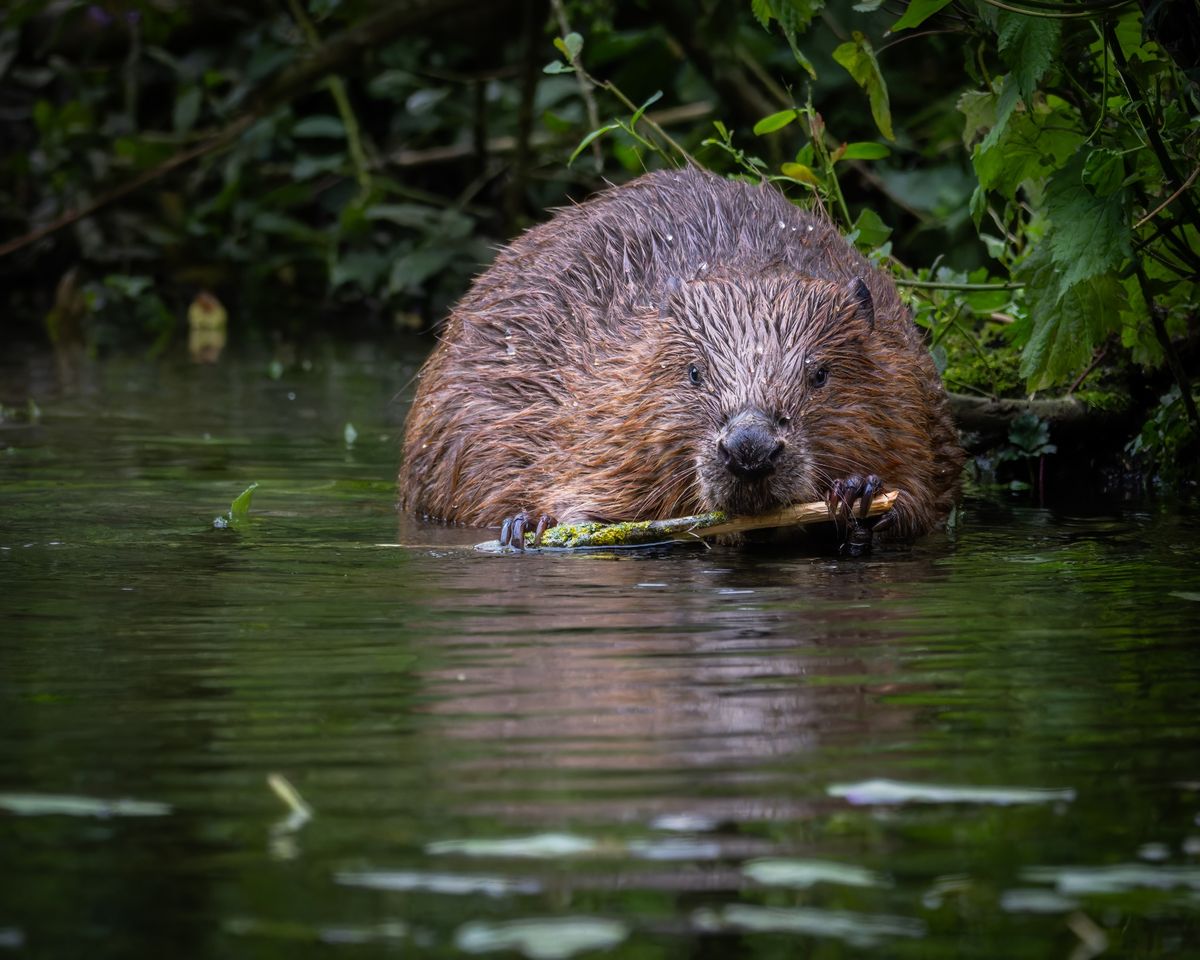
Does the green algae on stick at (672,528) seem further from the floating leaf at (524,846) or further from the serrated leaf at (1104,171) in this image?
the floating leaf at (524,846)

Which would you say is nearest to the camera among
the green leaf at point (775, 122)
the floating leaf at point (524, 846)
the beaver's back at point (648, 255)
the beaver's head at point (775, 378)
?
the floating leaf at point (524, 846)

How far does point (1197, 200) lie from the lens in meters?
4.88

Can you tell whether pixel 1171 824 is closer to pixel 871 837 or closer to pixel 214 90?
pixel 871 837

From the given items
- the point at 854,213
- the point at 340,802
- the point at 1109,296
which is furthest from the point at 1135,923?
the point at 854,213

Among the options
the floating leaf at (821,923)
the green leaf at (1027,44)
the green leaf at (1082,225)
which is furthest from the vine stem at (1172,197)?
the floating leaf at (821,923)

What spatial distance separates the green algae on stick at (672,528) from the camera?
477 cm

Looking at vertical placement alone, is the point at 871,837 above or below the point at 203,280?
below

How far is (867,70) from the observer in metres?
5.11

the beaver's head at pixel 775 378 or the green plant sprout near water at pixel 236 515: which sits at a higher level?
the beaver's head at pixel 775 378

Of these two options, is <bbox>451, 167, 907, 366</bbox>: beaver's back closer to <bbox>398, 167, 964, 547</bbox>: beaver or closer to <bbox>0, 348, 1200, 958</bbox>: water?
<bbox>398, 167, 964, 547</bbox>: beaver

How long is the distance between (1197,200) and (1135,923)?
3.12m

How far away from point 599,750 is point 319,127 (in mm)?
10283

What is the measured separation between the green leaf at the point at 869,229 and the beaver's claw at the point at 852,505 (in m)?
1.59

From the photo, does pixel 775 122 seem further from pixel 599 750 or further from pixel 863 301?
A: pixel 599 750
